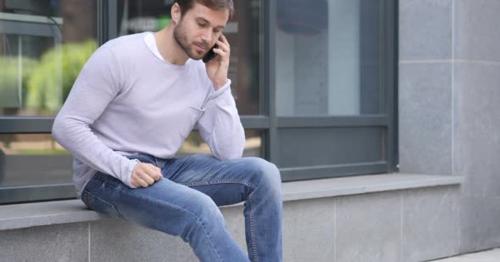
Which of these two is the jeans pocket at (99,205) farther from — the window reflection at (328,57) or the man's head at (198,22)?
the window reflection at (328,57)

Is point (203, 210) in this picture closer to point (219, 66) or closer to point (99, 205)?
point (99, 205)

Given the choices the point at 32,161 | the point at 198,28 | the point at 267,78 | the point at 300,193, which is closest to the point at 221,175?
the point at 198,28

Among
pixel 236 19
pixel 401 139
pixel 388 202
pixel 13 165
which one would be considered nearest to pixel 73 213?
pixel 13 165

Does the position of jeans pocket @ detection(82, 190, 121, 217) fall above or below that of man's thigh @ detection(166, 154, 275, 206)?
below

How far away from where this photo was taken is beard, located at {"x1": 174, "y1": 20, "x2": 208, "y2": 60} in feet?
12.6

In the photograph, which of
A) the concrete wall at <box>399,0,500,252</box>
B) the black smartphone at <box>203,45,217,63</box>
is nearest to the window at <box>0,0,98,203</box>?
the black smartphone at <box>203,45,217,63</box>

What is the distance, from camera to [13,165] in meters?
4.58

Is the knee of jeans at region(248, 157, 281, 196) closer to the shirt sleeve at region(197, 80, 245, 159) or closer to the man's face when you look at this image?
the shirt sleeve at region(197, 80, 245, 159)

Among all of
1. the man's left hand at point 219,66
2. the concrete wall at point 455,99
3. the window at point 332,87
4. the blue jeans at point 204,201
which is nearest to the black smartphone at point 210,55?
the man's left hand at point 219,66

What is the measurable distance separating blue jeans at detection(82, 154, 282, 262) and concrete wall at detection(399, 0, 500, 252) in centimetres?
299

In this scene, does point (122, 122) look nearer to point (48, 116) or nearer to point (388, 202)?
point (48, 116)

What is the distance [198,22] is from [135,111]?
1.52 ft

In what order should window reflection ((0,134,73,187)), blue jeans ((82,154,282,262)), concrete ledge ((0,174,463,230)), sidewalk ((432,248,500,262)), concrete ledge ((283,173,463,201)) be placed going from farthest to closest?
sidewalk ((432,248,500,262)) → concrete ledge ((283,173,463,201)) → window reflection ((0,134,73,187)) → concrete ledge ((0,174,463,230)) → blue jeans ((82,154,282,262))

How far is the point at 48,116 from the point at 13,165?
320mm
